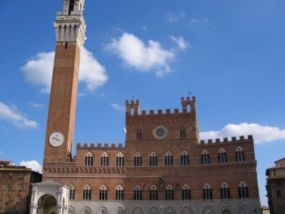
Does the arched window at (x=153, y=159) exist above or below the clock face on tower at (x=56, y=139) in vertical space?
below

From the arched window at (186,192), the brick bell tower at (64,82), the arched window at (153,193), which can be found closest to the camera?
the arched window at (186,192)

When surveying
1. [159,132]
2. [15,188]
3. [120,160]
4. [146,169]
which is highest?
[159,132]

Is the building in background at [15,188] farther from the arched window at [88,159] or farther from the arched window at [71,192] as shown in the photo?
the arched window at [88,159]

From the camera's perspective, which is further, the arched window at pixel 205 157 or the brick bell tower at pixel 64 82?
the brick bell tower at pixel 64 82

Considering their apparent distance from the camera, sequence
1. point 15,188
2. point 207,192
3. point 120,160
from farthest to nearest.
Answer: point 120,160 → point 15,188 → point 207,192

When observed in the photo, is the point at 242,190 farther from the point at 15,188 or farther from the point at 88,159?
the point at 15,188

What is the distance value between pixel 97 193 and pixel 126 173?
14.7 feet

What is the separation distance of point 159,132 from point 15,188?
20025 mm

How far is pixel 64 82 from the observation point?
162 ft

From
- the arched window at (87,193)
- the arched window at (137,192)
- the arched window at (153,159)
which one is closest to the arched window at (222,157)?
the arched window at (153,159)

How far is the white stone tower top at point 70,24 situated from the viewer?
52.0 m

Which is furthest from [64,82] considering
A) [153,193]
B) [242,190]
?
[242,190]

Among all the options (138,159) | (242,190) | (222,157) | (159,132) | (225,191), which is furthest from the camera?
(159,132)

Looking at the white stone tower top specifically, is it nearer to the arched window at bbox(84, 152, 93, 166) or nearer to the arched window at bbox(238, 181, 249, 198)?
the arched window at bbox(84, 152, 93, 166)
